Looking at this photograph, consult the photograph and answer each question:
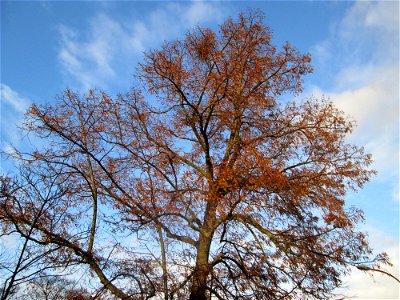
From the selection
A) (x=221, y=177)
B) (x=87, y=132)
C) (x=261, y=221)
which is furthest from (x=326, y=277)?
(x=87, y=132)

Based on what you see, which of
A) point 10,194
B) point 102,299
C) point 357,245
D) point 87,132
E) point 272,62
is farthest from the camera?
point 272,62

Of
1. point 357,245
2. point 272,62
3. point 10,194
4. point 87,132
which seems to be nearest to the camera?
point 10,194

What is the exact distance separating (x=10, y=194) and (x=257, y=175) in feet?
20.6

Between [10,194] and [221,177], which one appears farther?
[221,177]

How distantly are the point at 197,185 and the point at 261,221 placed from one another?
228 cm

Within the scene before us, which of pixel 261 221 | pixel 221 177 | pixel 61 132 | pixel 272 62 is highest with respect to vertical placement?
pixel 272 62

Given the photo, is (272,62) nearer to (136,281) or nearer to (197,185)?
(197,185)

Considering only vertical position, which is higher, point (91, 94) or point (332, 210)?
point (91, 94)

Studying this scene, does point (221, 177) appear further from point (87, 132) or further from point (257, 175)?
point (87, 132)

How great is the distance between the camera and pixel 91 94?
11.1 m

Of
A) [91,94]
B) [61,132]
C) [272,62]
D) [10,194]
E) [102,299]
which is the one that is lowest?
[102,299]

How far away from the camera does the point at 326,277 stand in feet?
30.7

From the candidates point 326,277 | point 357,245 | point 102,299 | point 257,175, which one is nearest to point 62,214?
point 102,299

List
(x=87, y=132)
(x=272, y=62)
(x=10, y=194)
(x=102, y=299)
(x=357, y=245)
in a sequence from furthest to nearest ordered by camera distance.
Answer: (x=272, y=62)
(x=87, y=132)
(x=357, y=245)
(x=102, y=299)
(x=10, y=194)
